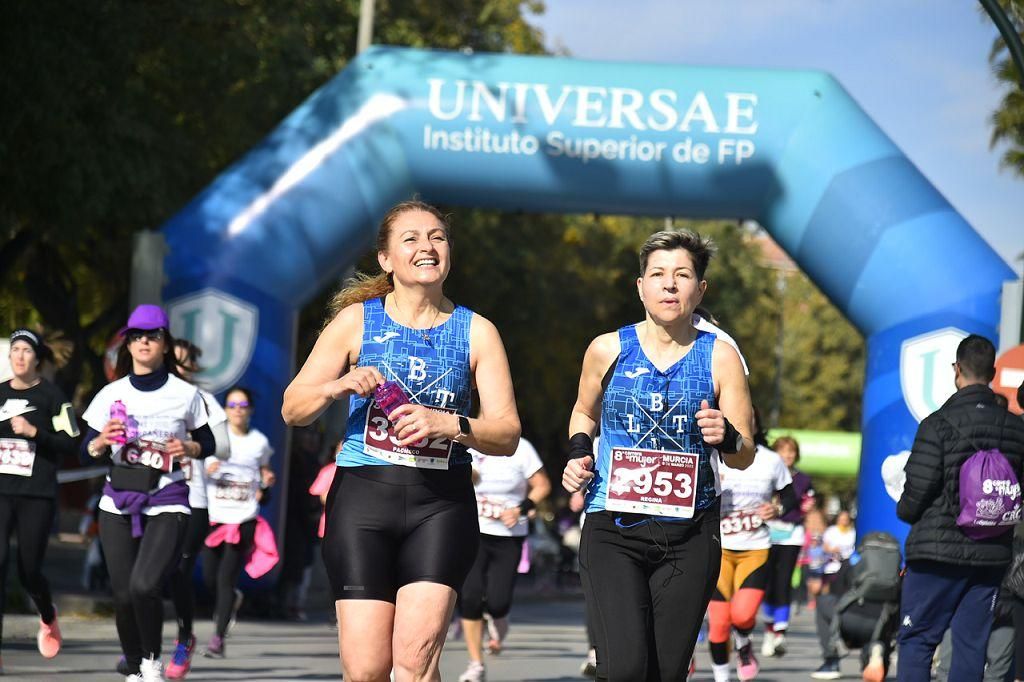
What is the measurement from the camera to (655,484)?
5832 millimetres

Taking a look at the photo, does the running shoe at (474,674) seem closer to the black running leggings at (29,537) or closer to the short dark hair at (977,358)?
the black running leggings at (29,537)

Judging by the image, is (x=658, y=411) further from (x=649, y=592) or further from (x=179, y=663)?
(x=179, y=663)

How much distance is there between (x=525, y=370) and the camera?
33594mm

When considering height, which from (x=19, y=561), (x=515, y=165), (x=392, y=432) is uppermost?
(x=515, y=165)

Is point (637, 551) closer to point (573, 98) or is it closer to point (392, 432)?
point (392, 432)

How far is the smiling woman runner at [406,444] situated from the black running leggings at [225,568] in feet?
20.3

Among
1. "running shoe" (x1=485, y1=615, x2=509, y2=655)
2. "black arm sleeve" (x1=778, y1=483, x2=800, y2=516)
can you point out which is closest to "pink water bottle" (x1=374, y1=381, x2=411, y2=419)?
"black arm sleeve" (x1=778, y1=483, x2=800, y2=516)

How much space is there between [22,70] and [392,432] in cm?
1105

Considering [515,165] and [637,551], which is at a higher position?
[515,165]

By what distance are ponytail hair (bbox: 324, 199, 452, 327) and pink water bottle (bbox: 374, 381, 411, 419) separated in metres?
0.58

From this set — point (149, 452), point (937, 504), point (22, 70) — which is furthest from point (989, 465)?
point (22, 70)

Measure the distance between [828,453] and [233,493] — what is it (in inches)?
1064

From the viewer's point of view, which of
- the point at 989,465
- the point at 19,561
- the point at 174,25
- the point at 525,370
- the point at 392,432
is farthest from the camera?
the point at 525,370

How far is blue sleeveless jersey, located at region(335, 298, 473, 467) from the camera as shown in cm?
561
